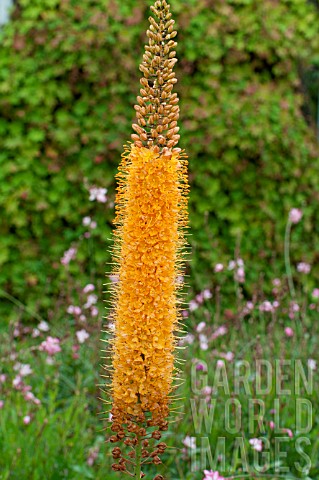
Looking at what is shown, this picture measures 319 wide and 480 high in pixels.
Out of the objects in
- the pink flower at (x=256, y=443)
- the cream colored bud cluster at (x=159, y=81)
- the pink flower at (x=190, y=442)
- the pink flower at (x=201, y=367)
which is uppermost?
the cream colored bud cluster at (x=159, y=81)

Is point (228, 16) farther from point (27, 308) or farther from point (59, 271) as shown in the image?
point (27, 308)

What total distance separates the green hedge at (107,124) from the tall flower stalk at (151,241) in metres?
3.34

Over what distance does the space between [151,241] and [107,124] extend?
3.70m

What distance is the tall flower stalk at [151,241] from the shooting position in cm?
212

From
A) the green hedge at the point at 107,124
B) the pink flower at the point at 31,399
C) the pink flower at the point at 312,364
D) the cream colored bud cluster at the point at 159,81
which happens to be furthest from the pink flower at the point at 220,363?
the cream colored bud cluster at the point at 159,81

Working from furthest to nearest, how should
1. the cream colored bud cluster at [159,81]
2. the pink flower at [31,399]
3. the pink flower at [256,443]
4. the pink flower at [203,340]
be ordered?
the pink flower at [203,340] < the pink flower at [31,399] < the pink flower at [256,443] < the cream colored bud cluster at [159,81]

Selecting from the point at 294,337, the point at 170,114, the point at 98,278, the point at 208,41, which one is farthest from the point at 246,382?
the point at 208,41

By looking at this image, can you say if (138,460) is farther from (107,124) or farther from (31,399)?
(107,124)

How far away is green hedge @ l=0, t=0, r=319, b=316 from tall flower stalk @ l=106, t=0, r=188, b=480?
3342 millimetres

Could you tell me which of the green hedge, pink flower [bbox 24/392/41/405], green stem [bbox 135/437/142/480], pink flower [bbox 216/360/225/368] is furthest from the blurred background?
green stem [bbox 135/437/142/480]

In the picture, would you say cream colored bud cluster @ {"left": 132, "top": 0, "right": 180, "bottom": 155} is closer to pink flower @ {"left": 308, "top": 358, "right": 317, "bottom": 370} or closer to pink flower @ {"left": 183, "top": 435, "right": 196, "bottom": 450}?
pink flower @ {"left": 183, "top": 435, "right": 196, "bottom": 450}

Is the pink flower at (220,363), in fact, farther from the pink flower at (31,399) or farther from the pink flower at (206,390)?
the pink flower at (31,399)

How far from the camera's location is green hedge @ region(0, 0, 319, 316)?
5691 millimetres

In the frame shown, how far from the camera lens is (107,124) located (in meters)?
5.73
